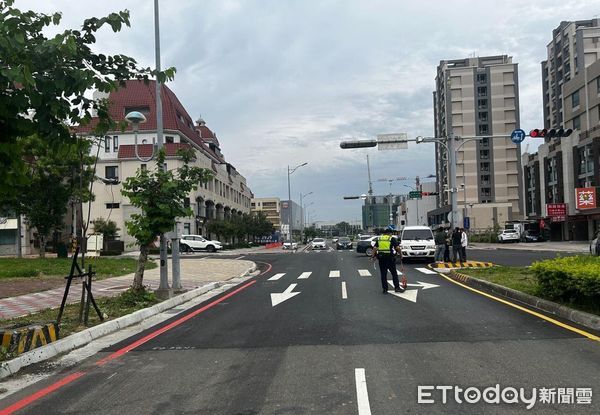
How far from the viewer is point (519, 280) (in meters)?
14.6

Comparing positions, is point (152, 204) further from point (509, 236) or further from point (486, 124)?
point (486, 124)

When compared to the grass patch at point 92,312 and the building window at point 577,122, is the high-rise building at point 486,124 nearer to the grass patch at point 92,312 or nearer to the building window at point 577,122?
the building window at point 577,122

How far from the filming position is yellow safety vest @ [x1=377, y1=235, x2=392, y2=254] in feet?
44.5

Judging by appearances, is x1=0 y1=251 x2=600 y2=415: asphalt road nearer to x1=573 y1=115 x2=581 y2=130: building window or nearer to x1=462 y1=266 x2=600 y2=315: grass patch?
x1=462 y1=266 x2=600 y2=315: grass patch

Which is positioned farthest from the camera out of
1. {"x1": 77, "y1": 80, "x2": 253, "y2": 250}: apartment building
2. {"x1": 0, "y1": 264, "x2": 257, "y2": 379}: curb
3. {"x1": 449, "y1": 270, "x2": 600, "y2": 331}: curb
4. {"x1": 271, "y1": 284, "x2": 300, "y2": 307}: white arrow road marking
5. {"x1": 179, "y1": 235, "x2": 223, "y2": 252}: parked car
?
{"x1": 77, "y1": 80, "x2": 253, "y2": 250}: apartment building

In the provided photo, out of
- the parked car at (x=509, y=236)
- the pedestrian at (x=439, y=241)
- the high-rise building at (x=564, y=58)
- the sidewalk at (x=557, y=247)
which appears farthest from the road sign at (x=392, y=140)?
the high-rise building at (x=564, y=58)

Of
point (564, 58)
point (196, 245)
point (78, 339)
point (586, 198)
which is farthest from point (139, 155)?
point (564, 58)

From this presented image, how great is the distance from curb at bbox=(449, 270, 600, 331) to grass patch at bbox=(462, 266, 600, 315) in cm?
18

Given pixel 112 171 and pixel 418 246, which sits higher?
pixel 112 171

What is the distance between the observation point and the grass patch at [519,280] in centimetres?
940

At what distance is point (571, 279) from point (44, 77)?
8.94 m

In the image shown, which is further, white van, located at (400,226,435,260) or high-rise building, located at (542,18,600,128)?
high-rise building, located at (542,18,600,128)

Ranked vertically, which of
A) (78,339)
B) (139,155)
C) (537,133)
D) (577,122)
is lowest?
(78,339)

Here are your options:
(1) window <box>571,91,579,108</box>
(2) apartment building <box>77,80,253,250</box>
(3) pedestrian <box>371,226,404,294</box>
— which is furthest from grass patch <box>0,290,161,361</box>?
(1) window <box>571,91,579,108</box>
